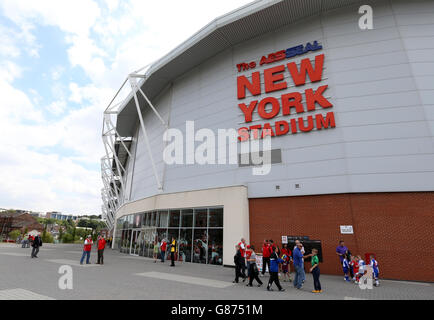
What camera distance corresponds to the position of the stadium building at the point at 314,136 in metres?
12.8

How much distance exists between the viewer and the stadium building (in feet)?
42.1

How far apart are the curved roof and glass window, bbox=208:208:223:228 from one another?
45.0 feet

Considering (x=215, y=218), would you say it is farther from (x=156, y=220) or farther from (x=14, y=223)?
(x=14, y=223)

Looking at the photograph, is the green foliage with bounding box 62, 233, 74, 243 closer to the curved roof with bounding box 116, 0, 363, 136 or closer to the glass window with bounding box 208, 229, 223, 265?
the curved roof with bounding box 116, 0, 363, 136

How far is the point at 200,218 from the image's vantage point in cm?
1764

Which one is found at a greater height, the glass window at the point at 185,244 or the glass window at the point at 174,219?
the glass window at the point at 174,219

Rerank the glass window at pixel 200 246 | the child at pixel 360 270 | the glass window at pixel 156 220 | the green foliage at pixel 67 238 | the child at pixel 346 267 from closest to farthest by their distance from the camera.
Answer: the child at pixel 360 270 < the child at pixel 346 267 < the glass window at pixel 200 246 < the glass window at pixel 156 220 < the green foliage at pixel 67 238

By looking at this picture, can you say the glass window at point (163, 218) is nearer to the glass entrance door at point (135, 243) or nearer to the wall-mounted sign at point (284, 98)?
the glass entrance door at point (135, 243)

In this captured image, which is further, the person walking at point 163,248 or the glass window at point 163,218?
the glass window at point 163,218

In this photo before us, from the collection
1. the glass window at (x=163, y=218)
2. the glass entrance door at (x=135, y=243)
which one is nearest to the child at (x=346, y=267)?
the glass window at (x=163, y=218)

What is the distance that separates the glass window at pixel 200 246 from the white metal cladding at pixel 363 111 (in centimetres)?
350

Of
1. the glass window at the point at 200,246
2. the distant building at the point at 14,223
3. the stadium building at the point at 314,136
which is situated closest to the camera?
the stadium building at the point at 314,136

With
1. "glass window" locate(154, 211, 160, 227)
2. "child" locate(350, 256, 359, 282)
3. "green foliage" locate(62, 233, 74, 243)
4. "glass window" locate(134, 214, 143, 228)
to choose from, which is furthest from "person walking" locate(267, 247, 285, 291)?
"green foliage" locate(62, 233, 74, 243)
